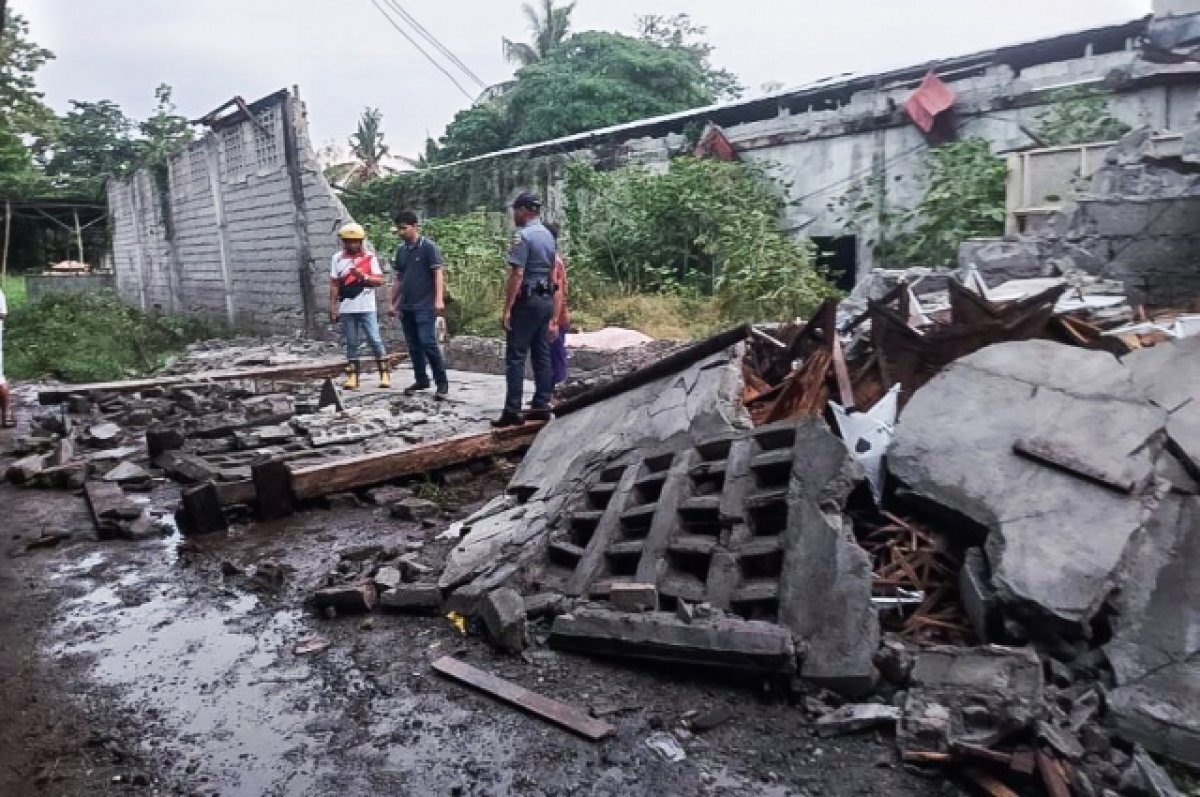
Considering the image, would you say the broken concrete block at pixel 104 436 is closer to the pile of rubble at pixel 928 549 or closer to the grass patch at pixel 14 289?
the pile of rubble at pixel 928 549

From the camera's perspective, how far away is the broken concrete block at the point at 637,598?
3322 mm

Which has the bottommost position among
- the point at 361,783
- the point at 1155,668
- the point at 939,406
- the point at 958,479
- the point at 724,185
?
the point at 361,783

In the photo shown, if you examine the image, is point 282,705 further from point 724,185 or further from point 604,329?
point 724,185

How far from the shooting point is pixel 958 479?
3402 millimetres

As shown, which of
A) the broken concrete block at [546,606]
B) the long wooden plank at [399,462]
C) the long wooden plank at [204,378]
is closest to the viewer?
the broken concrete block at [546,606]

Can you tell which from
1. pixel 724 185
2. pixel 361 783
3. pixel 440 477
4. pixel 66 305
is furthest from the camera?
pixel 66 305

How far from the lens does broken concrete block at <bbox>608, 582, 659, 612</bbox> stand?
10.9 ft

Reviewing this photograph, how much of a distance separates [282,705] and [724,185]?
1081 cm

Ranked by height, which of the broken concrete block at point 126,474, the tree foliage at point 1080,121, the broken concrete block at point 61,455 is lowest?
the broken concrete block at point 126,474

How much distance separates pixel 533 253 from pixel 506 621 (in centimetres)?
353

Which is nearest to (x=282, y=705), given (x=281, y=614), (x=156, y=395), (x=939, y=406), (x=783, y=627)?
(x=281, y=614)

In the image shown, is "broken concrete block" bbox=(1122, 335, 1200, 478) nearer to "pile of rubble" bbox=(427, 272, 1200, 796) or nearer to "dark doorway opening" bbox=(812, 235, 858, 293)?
"pile of rubble" bbox=(427, 272, 1200, 796)

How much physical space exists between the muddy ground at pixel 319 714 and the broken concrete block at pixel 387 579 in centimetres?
17

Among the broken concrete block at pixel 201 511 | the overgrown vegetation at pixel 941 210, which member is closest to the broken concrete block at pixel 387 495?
the broken concrete block at pixel 201 511
